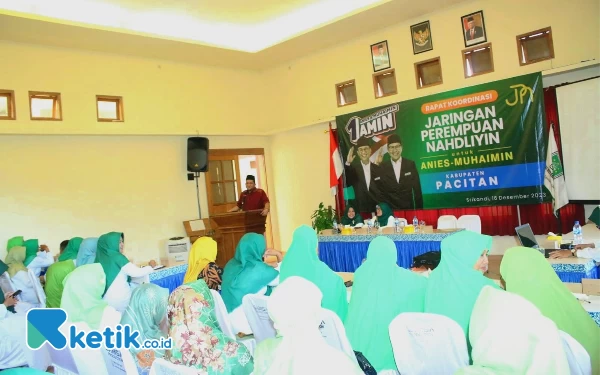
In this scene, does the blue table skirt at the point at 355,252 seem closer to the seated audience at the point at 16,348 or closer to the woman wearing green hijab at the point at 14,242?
the seated audience at the point at 16,348

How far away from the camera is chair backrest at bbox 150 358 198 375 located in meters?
2.01

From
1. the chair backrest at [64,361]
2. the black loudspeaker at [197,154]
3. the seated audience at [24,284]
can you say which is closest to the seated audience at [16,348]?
the chair backrest at [64,361]

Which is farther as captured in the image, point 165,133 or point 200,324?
point 165,133

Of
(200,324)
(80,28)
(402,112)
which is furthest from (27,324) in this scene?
(402,112)

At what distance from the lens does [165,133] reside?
8312 millimetres

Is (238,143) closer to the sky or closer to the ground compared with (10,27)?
closer to the ground

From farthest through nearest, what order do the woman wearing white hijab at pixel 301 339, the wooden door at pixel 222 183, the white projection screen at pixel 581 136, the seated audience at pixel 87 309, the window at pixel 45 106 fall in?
the wooden door at pixel 222 183, the window at pixel 45 106, the white projection screen at pixel 581 136, the seated audience at pixel 87 309, the woman wearing white hijab at pixel 301 339

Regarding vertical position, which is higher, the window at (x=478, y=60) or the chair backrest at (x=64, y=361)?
the window at (x=478, y=60)

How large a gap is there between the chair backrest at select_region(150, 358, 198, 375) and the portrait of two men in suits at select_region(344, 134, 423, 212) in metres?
6.07

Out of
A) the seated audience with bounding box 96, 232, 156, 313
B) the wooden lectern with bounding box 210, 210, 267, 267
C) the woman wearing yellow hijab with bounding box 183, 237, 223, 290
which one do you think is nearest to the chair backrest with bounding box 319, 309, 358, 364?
the woman wearing yellow hijab with bounding box 183, 237, 223, 290

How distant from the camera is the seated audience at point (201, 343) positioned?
216 centimetres

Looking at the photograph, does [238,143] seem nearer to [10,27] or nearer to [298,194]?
[298,194]

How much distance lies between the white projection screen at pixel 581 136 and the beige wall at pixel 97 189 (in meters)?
5.91

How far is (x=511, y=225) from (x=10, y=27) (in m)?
7.41
